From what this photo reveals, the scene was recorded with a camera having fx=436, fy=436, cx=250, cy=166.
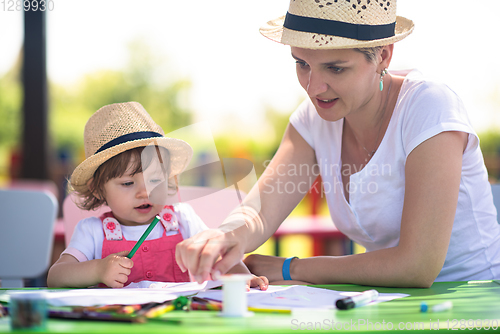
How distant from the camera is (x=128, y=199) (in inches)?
51.4

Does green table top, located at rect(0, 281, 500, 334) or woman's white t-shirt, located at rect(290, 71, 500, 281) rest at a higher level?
woman's white t-shirt, located at rect(290, 71, 500, 281)

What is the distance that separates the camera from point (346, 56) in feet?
3.68

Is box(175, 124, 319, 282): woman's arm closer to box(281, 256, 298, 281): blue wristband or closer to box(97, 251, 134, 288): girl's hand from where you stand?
box(281, 256, 298, 281): blue wristband

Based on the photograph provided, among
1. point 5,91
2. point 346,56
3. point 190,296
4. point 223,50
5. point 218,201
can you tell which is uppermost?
point 223,50

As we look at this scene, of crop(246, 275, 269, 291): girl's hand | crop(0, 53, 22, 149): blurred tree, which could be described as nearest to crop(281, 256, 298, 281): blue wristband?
crop(246, 275, 269, 291): girl's hand

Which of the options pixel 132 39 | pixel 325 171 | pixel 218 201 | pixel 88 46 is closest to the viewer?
pixel 218 201

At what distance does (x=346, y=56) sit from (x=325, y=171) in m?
0.42

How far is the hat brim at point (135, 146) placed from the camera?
43.4 inches

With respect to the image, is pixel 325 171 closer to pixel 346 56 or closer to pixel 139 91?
pixel 346 56

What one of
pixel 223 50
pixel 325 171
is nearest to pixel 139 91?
pixel 223 50

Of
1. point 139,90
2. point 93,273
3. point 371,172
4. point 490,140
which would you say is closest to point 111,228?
point 93,273

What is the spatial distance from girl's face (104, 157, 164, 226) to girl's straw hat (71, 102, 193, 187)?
8cm

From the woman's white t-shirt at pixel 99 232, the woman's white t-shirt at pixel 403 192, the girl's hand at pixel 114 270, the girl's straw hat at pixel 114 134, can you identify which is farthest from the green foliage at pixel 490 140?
the girl's hand at pixel 114 270

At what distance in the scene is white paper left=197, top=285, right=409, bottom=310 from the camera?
807 mm
